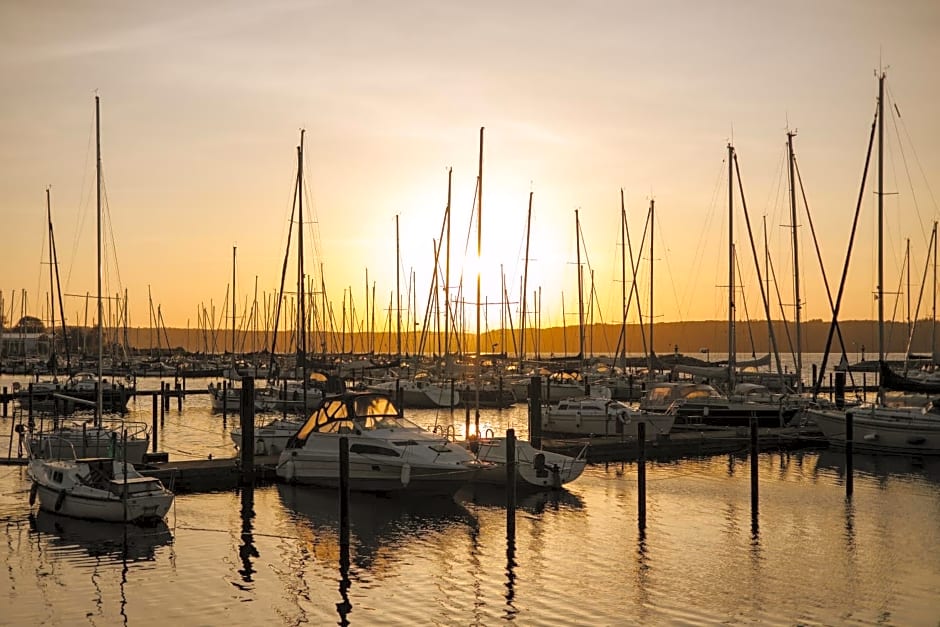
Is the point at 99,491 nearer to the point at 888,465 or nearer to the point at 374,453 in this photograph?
the point at 374,453

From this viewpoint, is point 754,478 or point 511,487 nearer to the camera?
point 511,487

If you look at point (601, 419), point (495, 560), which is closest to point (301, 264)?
point (601, 419)

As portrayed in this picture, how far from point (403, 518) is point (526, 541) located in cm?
422

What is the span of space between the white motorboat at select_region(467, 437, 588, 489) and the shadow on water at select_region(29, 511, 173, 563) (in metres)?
10.2

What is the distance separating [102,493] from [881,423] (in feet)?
98.7

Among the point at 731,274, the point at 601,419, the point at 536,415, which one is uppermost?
the point at 731,274

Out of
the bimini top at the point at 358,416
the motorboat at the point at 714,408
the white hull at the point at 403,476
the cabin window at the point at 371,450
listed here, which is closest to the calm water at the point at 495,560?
the white hull at the point at 403,476

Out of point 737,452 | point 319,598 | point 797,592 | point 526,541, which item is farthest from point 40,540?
point 737,452

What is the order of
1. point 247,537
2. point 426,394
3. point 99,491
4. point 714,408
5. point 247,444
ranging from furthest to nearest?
point 426,394
point 714,408
point 247,444
point 99,491
point 247,537

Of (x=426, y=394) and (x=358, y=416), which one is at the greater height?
(x=358, y=416)

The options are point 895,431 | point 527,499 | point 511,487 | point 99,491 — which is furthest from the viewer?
point 895,431

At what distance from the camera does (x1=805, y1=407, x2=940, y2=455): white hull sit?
4072cm

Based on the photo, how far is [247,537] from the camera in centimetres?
2586

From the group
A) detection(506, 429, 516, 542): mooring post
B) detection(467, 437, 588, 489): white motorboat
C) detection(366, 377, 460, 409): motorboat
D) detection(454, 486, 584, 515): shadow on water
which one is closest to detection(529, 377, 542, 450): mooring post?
detection(467, 437, 588, 489): white motorboat
